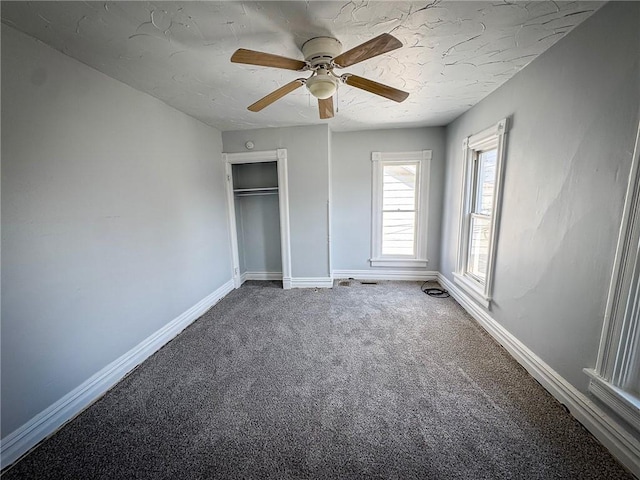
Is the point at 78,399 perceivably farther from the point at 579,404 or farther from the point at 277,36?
the point at 579,404

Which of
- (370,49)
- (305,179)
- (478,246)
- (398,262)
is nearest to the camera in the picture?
(370,49)

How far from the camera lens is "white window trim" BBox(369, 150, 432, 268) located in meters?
3.77

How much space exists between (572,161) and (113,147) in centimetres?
318

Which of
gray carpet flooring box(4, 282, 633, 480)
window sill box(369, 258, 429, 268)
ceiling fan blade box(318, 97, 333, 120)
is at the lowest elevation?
gray carpet flooring box(4, 282, 633, 480)

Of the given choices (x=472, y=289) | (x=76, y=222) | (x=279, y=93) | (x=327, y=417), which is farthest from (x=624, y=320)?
(x=76, y=222)

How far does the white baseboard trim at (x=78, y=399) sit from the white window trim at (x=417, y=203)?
9.47ft

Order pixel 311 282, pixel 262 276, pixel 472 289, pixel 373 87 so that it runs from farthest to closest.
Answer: pixel 262 276 → pixel 311 282 → pixel 472 289 → pixel 373 87

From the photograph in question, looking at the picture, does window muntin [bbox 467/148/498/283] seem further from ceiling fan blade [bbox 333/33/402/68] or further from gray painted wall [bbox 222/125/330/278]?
ceiling fan blade [bbox 333/33/402/68]

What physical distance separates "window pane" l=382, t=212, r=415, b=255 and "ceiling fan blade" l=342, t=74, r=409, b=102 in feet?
7.44

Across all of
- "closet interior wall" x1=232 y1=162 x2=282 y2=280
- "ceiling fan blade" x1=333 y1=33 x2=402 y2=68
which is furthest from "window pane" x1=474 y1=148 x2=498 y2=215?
"closet interior wall" x1=232 y1=162 x2=282 y2=280

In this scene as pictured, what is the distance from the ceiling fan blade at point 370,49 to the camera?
128 centimetres

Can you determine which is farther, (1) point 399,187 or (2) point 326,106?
(1) point 399,187

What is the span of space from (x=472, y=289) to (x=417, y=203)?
5.12 feet

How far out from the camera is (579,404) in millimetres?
1508
